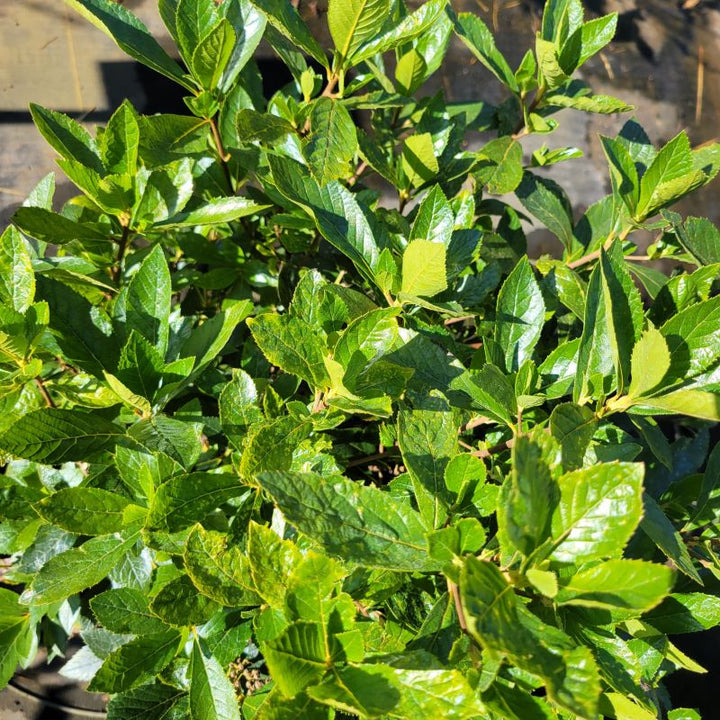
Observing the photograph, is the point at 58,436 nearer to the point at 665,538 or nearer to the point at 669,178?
the point at 665,538

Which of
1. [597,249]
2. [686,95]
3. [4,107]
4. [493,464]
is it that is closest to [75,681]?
[493,464]

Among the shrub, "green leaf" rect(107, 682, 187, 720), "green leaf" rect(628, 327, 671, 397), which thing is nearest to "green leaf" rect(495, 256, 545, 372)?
the shrub

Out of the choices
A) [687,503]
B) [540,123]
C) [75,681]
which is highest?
[540,123]

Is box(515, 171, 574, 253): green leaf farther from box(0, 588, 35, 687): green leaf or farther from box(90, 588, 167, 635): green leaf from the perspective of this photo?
box(0, 588, 35, 687): green leaf

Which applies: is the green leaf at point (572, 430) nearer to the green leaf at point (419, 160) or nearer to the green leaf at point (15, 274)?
the green leaf at point (419, 160)

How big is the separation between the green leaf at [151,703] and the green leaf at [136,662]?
95 mm

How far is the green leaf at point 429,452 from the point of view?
0.94 meters

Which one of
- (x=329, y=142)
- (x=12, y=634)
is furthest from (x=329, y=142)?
(x=12, y=634)

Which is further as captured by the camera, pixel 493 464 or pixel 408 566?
pixel 493 464

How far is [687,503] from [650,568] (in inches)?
34.7

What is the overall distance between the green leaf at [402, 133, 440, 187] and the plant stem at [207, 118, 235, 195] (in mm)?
364

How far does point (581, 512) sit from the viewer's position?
2.43 feet

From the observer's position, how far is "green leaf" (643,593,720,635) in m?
1.17

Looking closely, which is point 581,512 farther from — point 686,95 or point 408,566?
point 686,95
